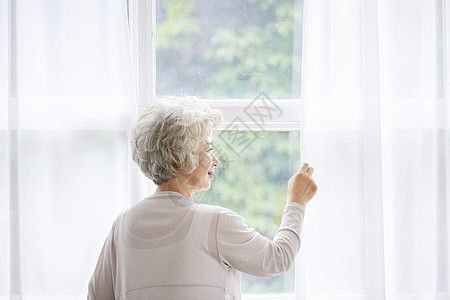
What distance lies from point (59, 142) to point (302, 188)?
2.97 ft

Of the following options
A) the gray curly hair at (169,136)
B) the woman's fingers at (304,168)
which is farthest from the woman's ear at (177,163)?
the woman's fingers at (304,168)

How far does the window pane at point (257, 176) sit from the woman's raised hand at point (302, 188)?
0.87ft

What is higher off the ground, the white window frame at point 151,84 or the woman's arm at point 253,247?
the white window frame at point 151,84

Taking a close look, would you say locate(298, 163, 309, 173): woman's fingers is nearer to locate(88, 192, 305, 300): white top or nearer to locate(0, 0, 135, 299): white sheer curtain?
locate(88, 192, 305, 300): white top

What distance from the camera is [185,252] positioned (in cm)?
122

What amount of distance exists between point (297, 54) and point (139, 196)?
84 cm

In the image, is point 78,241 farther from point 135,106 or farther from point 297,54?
point 297,54

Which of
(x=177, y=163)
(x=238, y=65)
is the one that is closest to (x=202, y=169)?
(x=177, y=163)

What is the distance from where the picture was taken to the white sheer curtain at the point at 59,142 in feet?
5.20

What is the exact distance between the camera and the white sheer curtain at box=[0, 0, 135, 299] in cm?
158

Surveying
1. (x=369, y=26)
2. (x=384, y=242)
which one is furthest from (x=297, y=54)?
(x=384, y=242)

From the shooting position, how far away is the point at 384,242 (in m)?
1.60

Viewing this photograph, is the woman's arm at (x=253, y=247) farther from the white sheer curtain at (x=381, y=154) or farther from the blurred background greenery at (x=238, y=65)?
the blurred background greenery at (x=238, y=65)

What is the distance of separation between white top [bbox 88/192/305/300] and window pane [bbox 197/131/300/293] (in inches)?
17.8
